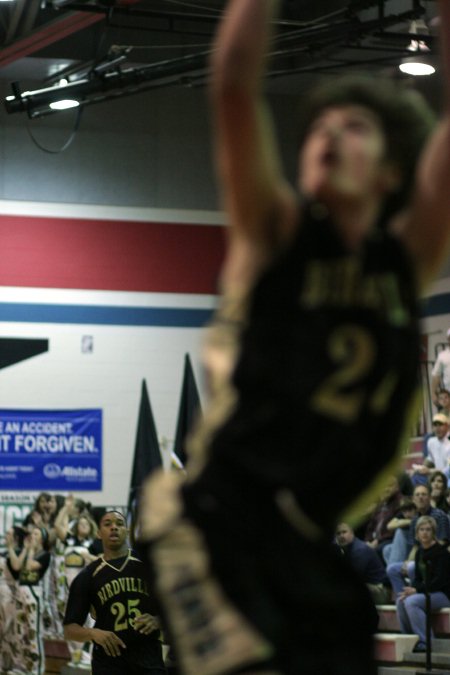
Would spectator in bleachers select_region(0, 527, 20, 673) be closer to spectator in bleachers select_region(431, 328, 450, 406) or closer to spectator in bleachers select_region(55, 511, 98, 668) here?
spectator in bleachers select_region(55, 511, 98, 668)

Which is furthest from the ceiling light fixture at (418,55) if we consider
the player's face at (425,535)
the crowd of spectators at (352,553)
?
the player's face at (425,535)

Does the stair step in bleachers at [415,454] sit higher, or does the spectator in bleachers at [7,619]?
the stair step in bleachers at [415,454]

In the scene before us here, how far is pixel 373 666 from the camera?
8.10 feet

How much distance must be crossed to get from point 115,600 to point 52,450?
11.4 m

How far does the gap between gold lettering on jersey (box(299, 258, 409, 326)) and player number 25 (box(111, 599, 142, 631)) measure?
8.73m

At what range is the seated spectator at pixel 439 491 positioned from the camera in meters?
15.8

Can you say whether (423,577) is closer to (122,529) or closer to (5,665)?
(122,529)

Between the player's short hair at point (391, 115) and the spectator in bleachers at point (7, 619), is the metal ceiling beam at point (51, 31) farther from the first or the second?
the player's short hair at point (391, 115)

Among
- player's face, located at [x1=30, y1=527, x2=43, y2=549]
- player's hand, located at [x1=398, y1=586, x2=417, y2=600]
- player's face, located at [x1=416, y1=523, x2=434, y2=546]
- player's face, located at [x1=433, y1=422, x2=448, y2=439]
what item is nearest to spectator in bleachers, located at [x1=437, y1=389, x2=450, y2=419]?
player's face, located at [x1=433, y1=422, x2=448, y2=439]

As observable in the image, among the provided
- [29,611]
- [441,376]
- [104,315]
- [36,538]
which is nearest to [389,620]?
[441,376]

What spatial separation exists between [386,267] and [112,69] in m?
15.1

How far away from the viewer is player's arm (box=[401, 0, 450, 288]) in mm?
2566

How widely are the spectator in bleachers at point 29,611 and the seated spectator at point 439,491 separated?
19.3ft

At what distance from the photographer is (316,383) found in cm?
242
